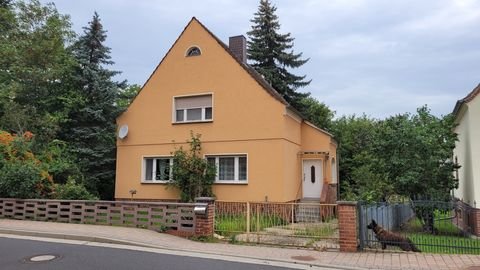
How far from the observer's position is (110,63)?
83.7ft

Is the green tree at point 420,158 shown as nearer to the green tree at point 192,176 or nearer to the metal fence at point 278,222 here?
the metal fence at point 278,222

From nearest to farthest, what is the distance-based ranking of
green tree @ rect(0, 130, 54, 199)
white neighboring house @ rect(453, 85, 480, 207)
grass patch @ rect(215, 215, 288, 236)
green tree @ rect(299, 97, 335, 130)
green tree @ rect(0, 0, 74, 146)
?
1. grass patch @ rect(215, 215, 288, 236)
2. white neighboring house @ rect(453, 85, 480, 207)
3. green tree @ rect(0, 130, 54, 199)
4. green tree @ rect(0, 0, 74, 146)
5. green tree @ rect(299, 97, 335, 130)

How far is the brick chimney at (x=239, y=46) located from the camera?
2272 cm

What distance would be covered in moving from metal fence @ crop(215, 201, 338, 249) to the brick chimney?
12306 mm

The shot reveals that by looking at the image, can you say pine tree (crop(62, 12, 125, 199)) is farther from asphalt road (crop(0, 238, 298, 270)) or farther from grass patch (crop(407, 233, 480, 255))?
grass patch (crop(407, 233, 480, 255))

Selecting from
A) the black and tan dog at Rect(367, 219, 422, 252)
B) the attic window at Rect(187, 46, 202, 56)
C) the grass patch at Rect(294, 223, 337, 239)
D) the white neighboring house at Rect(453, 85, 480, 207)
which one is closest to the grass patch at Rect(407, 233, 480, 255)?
the black and tan dog at Rect(367, 219, 422, 252)

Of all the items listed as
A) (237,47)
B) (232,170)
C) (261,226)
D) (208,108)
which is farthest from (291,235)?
A: (237,47)

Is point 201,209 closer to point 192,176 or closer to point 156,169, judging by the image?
point 192,176

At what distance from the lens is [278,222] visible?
11953mm

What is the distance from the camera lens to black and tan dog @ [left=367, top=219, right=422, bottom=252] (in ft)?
33.8

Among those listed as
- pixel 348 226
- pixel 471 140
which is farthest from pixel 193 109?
pixel 471 140

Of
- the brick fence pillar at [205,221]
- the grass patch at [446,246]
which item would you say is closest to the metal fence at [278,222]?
the brick fence pillar at [205,221]

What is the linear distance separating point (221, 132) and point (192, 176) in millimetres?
2445

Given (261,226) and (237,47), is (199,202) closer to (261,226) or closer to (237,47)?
(261,226)
